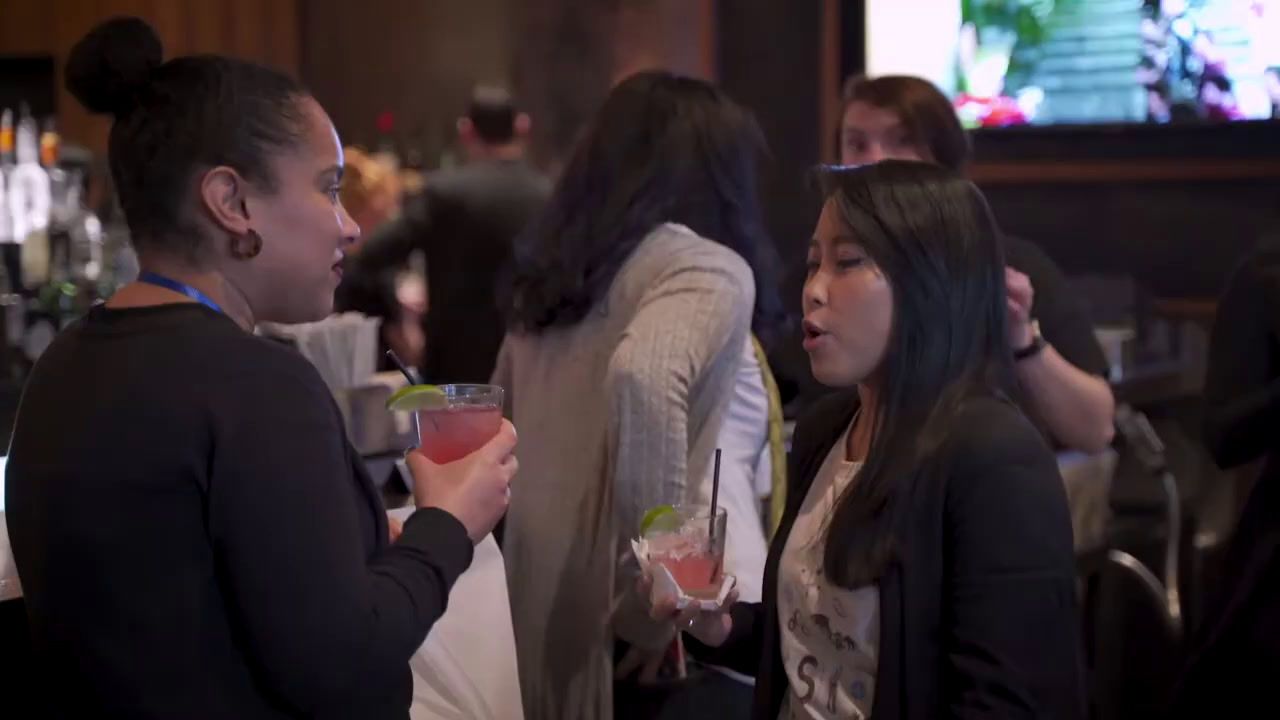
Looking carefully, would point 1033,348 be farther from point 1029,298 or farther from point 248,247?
point 248,247

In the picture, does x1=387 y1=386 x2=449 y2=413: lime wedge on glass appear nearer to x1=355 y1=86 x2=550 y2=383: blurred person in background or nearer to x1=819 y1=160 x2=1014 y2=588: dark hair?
x1=819 y1=160 x2=1014 y2=588: dark hair

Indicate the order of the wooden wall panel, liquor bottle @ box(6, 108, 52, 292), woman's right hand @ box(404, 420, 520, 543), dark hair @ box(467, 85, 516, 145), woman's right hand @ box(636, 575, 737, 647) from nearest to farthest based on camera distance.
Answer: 1. woman's right hand @ box(404, 420, 520, 543)
2. woman's right hand @ box(636, 575, 737, 647)
3. liquor bottle @ box(6, 108, 52, 292)
4. dark hair @ box(467, 85, 516, 145)
5. the wooden wall panel

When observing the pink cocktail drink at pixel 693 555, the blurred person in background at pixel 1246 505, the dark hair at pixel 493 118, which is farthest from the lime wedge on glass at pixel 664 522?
the dark hair at pixel 493 118

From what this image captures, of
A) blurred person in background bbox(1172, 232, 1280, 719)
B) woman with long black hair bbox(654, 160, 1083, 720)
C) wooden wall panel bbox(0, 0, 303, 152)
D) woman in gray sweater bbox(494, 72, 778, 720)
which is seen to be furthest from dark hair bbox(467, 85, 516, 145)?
woman with long black hair bbox(654, 160, 1083, 720)

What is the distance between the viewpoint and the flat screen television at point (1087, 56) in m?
4.11

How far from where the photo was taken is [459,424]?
163cm

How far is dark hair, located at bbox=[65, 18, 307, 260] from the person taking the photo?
128 cm

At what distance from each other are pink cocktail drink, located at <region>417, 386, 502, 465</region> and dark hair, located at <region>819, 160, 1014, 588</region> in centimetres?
40

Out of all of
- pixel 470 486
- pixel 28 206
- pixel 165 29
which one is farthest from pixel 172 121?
pixel 165 29

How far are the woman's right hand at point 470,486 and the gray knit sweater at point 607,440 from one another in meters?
0.73

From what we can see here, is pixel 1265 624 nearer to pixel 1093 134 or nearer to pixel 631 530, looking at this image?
pixel 631 530

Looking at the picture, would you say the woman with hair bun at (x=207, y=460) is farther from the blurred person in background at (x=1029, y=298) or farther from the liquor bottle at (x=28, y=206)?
the liquor bottle at (x=28, y=206)

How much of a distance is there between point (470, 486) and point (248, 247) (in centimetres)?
32

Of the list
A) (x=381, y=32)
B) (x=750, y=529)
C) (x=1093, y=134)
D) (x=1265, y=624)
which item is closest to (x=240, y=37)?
(x=381, y=32)
